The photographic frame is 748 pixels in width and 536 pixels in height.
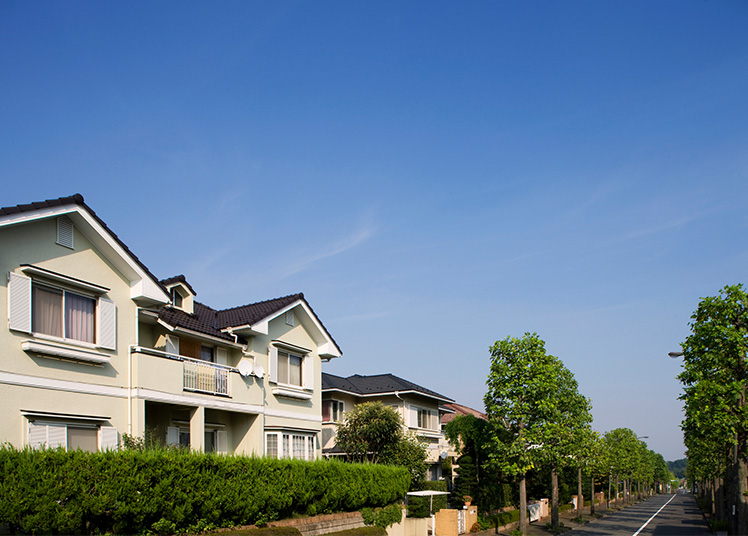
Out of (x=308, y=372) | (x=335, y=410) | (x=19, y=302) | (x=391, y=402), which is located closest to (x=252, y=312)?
(x=308, y=372)

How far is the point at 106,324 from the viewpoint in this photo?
1819 centimetres

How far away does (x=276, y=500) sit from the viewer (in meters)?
19.3

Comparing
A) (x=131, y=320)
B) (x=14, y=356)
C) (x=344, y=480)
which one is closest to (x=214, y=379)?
(x=131, y=320)

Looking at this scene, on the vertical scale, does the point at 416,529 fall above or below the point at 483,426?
below

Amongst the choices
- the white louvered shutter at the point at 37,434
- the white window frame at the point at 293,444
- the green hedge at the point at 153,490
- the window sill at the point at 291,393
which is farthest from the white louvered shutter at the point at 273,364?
the white louvered shutter at the point at 37,434

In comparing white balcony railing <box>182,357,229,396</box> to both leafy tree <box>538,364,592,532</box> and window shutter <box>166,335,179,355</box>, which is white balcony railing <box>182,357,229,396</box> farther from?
leafy tree <box>538,364,592,532</box>

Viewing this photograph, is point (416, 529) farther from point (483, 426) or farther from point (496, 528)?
point (483, 426)

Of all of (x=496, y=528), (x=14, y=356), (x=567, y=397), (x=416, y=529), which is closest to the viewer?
(x=14, y=356)

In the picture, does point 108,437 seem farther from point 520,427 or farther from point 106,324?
point 520,427

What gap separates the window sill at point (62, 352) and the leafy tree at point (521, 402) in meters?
19.8

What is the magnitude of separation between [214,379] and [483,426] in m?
23.4

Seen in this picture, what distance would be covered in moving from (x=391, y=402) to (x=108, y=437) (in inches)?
983

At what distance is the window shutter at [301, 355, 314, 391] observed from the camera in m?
28.4

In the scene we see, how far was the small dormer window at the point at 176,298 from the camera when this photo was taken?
24016mm
